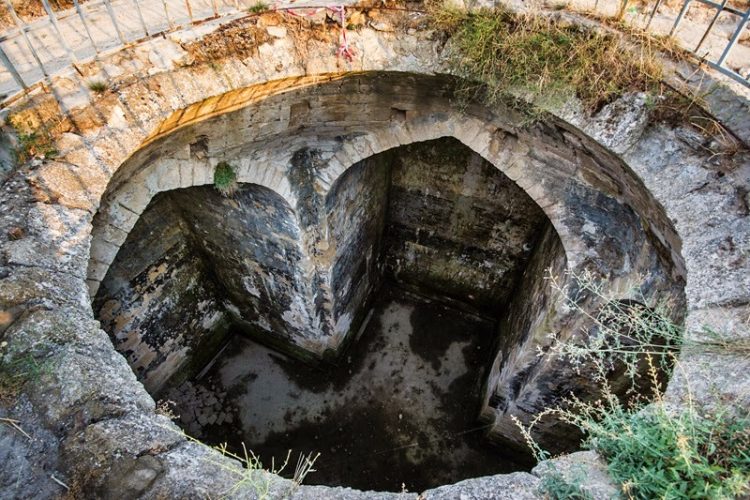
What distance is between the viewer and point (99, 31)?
3.46 metres

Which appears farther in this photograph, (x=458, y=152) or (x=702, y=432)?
(x=458, y=152)

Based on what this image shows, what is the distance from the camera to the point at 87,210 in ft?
9.46

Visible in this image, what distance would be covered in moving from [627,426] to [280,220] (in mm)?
3534

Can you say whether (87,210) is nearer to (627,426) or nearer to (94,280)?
(94,280)

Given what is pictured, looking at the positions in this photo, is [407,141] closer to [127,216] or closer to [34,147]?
[127,216]

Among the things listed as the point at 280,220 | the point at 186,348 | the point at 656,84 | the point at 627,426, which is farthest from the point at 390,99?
the point at 186,348

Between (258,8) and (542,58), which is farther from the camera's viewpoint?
(258,8)

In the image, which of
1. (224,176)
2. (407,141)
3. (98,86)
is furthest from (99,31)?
(407,141)

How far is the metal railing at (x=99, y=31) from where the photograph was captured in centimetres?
315

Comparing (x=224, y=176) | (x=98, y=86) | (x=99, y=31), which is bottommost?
(x=98, y=86)

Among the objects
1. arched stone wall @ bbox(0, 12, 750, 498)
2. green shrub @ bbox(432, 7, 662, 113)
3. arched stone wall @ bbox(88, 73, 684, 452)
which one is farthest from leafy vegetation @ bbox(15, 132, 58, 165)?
green shrub @ bbox(432, 7, 662, 113)

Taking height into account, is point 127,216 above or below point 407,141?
below

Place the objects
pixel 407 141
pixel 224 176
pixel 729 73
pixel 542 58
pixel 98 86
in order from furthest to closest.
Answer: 1. pixel 407 141
2. pixel 224 176
3. pixel 542 58
4. pixel 98 86
5. pixel 729 73

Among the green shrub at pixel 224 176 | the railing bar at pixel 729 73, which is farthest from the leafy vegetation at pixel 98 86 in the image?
the railing bar at pixel 729 73
